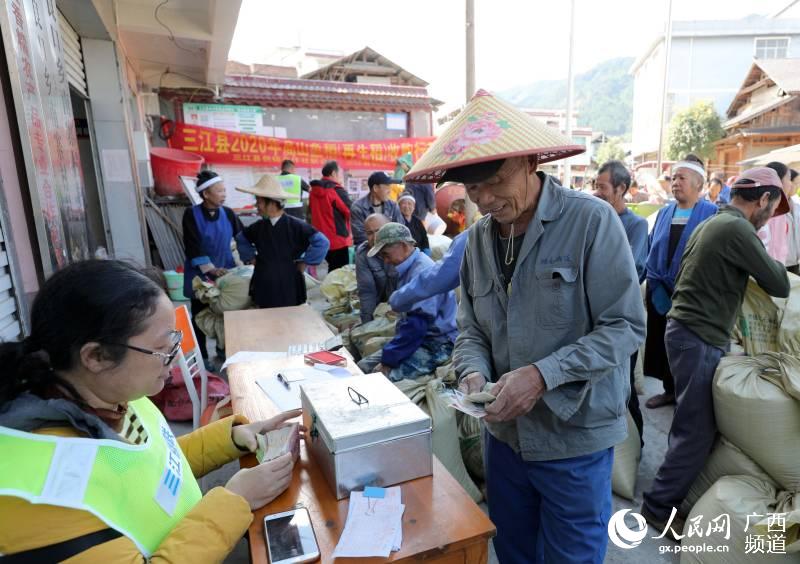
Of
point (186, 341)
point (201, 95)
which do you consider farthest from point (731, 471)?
point (201, 95)

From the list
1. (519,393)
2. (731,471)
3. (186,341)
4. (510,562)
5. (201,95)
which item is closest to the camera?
(519,393)

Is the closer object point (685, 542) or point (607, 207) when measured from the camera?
point (607, 207)

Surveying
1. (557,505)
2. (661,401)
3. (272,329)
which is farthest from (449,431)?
(661,401)

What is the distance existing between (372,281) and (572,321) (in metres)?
2.49

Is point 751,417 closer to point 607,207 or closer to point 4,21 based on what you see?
point 607,207

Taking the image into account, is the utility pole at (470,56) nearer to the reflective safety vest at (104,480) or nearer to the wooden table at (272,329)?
the wooden table at (272,329)

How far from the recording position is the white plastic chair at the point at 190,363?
265cm

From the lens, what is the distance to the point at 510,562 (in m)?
1.69

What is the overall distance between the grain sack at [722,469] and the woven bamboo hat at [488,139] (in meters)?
1.73

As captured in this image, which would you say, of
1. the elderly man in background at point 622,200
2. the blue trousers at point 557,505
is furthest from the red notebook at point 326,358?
the elderly man in background at point 622,200

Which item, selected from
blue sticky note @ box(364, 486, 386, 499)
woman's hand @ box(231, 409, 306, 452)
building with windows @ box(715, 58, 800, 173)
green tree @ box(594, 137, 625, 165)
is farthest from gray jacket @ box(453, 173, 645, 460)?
green tree @ box(594, 137, 625, 165)

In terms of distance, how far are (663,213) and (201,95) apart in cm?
852

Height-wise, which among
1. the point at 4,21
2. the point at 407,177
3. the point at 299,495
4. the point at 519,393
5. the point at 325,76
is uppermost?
the point at 325,76

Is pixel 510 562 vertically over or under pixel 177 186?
under
